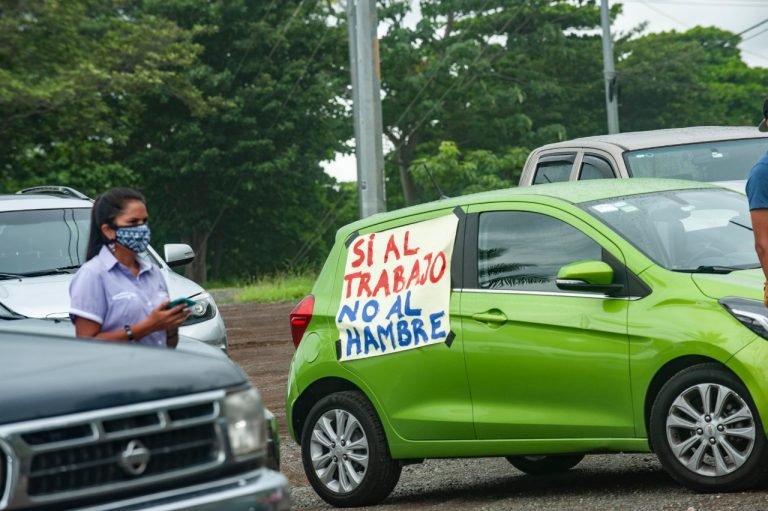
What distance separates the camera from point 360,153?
22.0 m

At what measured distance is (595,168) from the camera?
13.8 meters

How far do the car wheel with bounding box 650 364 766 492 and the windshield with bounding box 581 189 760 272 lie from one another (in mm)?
693

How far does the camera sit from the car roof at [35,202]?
505 inches

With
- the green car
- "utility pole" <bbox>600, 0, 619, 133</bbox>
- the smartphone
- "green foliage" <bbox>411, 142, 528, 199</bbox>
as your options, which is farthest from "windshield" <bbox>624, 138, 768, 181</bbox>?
"green foliage" <bbox>411, 142, 528, 199</bbox>

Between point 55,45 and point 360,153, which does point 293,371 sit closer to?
point 360,153

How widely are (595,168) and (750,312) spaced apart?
19.4 ft

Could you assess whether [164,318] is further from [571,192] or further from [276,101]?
[276,101]

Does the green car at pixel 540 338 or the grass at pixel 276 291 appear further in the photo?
the grass at pixel 276 291

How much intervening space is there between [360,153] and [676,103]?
4745 centimetres

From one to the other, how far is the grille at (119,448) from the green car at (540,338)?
3769 mm

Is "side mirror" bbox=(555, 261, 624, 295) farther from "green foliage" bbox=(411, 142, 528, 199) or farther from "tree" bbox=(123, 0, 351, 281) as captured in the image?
"green foliage" bbox=(411, 142, 528, 199)

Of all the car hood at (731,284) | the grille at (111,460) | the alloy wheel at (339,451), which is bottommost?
the alloy wheel at (339,451)

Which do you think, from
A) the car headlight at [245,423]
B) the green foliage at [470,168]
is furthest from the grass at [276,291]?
the car headlight at [245,423]

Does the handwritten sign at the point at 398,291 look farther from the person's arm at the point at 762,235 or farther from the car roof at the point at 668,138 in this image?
the car roof at the point at 668,138
